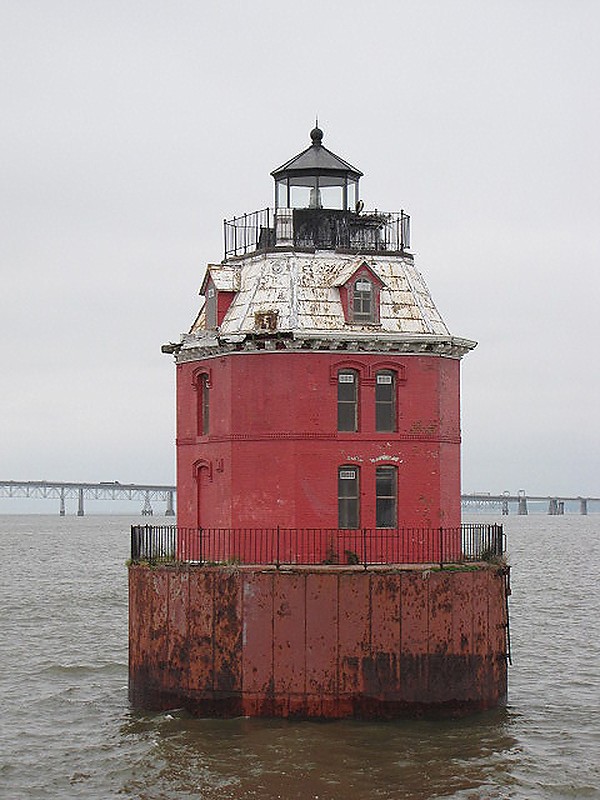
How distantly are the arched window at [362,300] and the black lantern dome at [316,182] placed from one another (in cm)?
301

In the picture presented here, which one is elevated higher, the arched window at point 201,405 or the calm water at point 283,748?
the arched window at point 201,405

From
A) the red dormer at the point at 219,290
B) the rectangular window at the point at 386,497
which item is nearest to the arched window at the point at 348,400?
the rectangular window at the point at 386,497

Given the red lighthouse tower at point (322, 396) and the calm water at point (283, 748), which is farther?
the red lighthouse tower at point (322, 396)

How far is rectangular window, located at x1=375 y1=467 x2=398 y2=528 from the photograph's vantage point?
30797 millimetres

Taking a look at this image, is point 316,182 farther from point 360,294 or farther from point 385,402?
point 385,402

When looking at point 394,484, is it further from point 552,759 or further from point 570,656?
point 570,656

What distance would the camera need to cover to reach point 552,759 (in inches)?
1139

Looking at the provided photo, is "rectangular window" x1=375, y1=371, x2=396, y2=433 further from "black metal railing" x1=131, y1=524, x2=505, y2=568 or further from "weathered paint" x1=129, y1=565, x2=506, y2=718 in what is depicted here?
"weathered paint" x1=129, y1=565, x2=506, y2=718

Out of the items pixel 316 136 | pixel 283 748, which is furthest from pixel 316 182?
pixel 283 748

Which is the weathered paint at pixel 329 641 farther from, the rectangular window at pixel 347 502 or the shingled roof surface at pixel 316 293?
the shingled roof surface at pixel 316 293

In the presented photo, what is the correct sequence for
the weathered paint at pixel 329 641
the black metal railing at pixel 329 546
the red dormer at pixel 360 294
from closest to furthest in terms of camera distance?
the weathered paint at pixel 329 641
the black metal railing at pixel 329 546
the red dormer at pixel 360 294

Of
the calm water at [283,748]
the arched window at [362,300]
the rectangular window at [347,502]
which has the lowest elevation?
the calm water at [283,748]

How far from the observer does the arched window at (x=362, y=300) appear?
3130 centimetres

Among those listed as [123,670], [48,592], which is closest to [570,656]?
[123,670]
